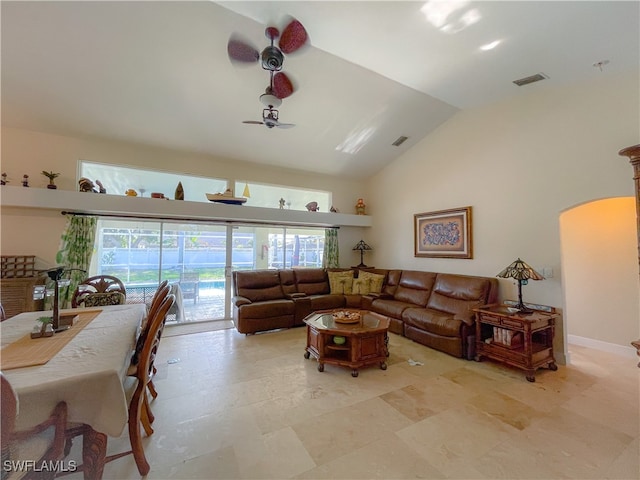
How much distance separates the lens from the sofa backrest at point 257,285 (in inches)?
187

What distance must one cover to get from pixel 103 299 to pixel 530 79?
5.71m

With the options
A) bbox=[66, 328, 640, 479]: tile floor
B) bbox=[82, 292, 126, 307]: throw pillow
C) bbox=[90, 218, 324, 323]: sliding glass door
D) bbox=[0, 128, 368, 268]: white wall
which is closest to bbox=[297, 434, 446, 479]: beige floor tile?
bbox=[66, 328, 640, 479]: tile floor

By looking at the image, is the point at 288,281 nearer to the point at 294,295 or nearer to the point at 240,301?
the point at 294,295

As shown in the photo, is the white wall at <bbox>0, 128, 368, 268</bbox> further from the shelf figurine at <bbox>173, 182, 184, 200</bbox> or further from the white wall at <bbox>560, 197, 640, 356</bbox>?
the white wall at <bbox>560, 197, 640, 356</bbox>

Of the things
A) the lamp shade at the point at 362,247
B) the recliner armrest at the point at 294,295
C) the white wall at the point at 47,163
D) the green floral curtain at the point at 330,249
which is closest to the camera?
the white wall at the point at 47,163

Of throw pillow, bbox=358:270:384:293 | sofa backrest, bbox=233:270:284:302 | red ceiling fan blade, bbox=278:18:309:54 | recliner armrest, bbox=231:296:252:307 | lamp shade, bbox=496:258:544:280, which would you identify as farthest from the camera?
throw pillow, bbox=358:270:384:293

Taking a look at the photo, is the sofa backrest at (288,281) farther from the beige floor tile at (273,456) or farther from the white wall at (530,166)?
the beige floor tile at (273,456)

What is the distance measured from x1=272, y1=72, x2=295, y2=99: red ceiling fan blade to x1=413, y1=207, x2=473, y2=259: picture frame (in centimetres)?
323

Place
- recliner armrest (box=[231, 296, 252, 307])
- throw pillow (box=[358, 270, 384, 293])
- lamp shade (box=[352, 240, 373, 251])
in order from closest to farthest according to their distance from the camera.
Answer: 1. recliner armrest (box=[231, 296, 252, 307])
2. throw pillow (box=[358, 270, 384, 293])
3. lamp shade (box=[352, 240, 373, 251])

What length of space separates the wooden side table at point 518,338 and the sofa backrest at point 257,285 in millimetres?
3272

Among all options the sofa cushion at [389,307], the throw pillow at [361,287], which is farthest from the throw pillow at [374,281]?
the sofa cushion at [389,307]

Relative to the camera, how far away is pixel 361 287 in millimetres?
5363

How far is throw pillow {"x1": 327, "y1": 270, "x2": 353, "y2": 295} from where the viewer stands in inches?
213

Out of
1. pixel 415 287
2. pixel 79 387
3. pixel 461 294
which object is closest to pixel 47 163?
pixel 79 387
